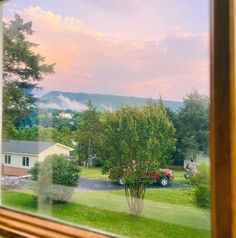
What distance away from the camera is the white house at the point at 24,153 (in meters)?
1.60

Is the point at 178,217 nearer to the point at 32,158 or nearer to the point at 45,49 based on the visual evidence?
the point at 32,158

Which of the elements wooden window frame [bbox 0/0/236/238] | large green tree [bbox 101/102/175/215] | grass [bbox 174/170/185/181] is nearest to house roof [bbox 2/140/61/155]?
large green tree [bbox 101/102/175/215]

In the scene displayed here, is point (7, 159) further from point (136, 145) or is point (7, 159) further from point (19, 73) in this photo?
point (136, 145)

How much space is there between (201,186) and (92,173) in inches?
19.4

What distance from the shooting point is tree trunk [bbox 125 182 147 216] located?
1.29 m

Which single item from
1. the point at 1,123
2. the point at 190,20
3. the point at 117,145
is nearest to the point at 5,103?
the point at 1,123

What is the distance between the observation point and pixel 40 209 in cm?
163

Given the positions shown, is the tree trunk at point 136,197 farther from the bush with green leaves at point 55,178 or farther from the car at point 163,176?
the bush with green leaves at point 55,178

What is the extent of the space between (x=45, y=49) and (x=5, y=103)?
45 cm

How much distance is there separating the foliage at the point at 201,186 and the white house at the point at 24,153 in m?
0.60

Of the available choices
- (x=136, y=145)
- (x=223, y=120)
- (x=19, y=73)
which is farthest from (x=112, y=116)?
(x=19, y=73)

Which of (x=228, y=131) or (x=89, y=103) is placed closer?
(x=228, y=131)

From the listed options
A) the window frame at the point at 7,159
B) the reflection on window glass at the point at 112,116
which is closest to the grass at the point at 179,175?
the reflection on window glass at the point at 112,116

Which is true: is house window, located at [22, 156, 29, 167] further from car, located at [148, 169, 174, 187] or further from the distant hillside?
car, located at [148, 169, 174, 187]
